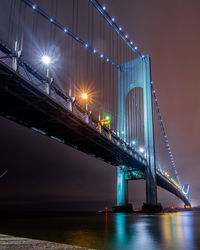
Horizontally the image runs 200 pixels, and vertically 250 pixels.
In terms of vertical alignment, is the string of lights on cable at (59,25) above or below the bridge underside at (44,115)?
above

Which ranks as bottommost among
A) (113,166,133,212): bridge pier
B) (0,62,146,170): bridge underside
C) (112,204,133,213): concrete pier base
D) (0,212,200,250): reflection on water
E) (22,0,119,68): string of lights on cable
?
(0,212,200,250): reflection on water

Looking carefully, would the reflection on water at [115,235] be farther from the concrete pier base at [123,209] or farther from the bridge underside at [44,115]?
the concrete pier base at [123,209]

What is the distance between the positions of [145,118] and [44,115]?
28.8 metres

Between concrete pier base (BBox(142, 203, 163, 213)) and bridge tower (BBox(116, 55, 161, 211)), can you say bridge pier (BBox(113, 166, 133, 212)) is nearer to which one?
bridge tower (BBox(116, 55, 161, 211))

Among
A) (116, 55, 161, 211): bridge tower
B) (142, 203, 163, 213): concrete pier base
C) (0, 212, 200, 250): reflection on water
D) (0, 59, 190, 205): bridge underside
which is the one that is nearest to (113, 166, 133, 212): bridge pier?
(116, 55, 161, 211): bridge tower

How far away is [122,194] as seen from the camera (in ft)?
156

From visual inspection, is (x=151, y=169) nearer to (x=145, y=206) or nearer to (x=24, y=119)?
(x=145, y=206)

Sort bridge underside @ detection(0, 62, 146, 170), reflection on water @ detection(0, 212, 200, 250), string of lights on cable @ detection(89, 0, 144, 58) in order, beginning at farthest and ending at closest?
string of lights on cable @ detection(89, 0, 144, 58), bridge underside @ detection(0, 62, 146, 170), reflection on water @ detection(0, 212, 200, 250)

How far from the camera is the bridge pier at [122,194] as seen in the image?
4572 cm

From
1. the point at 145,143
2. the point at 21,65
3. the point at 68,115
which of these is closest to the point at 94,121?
the point at 68,115

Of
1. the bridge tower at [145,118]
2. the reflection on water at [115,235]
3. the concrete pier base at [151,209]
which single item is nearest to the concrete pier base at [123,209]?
the bridge tower at [145,118]

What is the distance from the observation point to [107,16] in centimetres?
4222

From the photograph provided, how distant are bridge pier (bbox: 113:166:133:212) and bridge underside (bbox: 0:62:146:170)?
42.8ft

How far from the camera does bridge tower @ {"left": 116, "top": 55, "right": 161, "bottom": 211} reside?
45.6m
